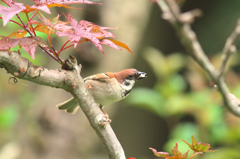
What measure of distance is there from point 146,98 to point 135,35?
4.00 feet

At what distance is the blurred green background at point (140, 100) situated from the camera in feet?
7.98

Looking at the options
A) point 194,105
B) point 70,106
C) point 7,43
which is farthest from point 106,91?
point 194,105

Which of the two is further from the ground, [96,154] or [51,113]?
Answer: [51,113]

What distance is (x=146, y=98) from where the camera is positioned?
8.52 feet

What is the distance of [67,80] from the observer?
2.87ft

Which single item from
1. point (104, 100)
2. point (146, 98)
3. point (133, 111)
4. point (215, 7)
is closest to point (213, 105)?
point (146, 98)

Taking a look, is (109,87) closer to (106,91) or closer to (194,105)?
(106,91)

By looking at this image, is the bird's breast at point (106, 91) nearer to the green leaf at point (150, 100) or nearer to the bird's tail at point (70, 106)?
the bird's tail at point (70, 106)

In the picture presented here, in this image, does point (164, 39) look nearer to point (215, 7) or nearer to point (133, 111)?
point (215, 7)

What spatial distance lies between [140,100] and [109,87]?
3.73ft

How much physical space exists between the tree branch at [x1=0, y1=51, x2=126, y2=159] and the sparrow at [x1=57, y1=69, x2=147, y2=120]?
0.42m

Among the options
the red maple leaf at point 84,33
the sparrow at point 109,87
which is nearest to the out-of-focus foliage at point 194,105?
the sparrow at point 109,87

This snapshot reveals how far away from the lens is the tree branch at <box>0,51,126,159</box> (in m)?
0.78

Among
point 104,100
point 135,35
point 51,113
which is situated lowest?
point 51,113
